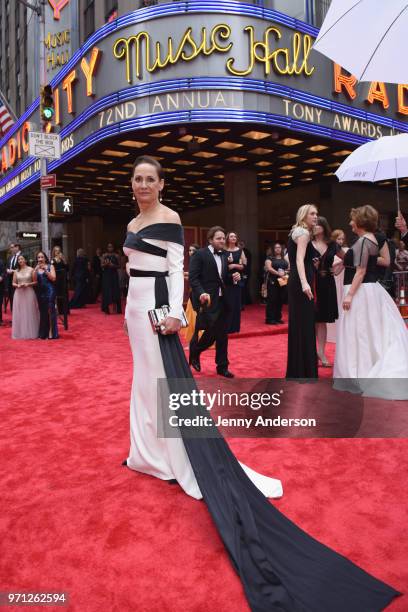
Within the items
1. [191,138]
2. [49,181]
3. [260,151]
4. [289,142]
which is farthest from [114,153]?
[289,142]

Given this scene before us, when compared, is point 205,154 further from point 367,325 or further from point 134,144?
point 367,325

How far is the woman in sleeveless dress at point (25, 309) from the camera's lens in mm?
9961

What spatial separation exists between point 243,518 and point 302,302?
10.5ft

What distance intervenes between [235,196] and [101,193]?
692cm

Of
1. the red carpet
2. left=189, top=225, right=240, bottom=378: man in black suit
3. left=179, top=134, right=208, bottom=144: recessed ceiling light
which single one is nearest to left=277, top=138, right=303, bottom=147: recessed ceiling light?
left=179, top=134, right=208, bottom=144: recessed ceiling light

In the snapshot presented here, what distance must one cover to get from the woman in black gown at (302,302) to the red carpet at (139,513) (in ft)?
5.05

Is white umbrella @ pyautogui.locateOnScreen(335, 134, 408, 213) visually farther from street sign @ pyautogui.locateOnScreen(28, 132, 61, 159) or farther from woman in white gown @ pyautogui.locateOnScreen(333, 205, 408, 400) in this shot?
street sign @ pyautogui.locateOnScreen(28, 132, 61, 159)

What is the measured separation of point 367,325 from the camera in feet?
16.7

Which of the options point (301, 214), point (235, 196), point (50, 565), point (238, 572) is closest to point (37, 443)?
point (50, 565)

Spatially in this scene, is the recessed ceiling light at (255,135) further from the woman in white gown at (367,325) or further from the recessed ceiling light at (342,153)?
the woman in white gown at (367,325)

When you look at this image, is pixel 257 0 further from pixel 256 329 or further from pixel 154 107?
pixel 256 329

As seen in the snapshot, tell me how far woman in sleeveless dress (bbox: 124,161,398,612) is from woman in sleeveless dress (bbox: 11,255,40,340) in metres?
7.42

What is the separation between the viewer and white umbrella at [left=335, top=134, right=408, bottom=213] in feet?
20.4

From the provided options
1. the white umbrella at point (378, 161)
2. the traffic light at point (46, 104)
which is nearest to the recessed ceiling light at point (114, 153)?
the traffic light at point (46, 104)
